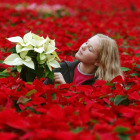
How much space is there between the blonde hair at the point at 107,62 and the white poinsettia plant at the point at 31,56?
55cm

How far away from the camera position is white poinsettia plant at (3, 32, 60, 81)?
1.86 metres

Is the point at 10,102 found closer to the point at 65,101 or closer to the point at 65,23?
the point at 65,101

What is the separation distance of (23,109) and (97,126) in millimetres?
493

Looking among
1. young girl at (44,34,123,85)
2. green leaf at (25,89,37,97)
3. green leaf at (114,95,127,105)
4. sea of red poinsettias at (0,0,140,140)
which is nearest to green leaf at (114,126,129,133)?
sea of red poinsettias at (0,0,140,140)

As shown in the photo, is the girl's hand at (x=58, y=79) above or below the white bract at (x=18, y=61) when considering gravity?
below

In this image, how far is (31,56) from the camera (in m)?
1.91

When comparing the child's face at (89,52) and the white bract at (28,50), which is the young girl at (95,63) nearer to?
the child's face at (89,52)

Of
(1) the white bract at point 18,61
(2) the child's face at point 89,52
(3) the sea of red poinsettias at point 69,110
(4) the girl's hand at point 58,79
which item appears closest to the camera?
(3) the sea of red poinsettias at point 69,110

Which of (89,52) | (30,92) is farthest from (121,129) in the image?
(89,52)

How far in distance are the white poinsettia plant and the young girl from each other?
35 centimetres


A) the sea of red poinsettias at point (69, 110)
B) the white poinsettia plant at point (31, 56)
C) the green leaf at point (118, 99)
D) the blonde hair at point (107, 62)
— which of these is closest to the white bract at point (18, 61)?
the white poinsettia plant at point (31, 56)

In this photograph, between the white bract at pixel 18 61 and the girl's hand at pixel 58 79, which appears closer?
the white bract at pixel 18 61

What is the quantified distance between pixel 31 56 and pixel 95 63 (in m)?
0.71

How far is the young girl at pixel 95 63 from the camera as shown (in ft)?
7.77
